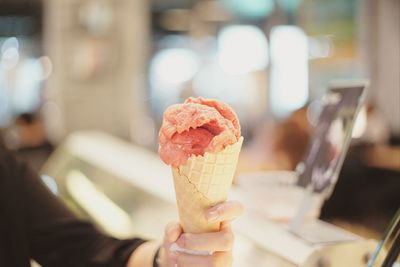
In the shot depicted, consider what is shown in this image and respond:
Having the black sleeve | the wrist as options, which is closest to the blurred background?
the black sleeve

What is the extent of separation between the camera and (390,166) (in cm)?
703

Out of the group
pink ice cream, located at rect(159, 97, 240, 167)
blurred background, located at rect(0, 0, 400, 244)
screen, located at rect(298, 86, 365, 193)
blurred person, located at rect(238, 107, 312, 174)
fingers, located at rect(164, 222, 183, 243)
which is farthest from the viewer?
blurred background, located at rect(0, 0, 400, 244)

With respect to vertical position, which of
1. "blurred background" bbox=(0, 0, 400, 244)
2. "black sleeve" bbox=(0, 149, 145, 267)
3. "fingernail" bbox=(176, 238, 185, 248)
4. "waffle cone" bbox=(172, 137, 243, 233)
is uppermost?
"waffle cone" bbox=(172, 137, 243, 233)

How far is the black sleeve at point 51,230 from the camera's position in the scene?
6.63 ft

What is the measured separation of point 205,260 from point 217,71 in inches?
484

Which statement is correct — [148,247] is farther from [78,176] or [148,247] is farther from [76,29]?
[76,29]

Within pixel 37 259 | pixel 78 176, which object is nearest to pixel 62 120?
pixel 78 176

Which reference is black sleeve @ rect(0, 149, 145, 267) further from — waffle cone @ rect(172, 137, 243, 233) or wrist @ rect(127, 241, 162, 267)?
waffle cone @ rect(172, 137, 243, 233)

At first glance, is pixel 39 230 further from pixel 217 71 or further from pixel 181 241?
pixel 217 71

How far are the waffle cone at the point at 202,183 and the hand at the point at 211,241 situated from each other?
0.06ft

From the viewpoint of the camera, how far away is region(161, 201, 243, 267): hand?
4.27 feet

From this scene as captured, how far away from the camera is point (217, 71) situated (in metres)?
13.5

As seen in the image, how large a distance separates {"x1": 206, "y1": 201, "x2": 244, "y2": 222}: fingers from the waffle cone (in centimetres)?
→ 2

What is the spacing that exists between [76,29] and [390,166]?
466 centimetres
